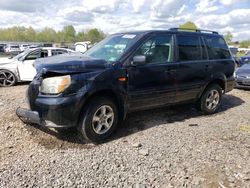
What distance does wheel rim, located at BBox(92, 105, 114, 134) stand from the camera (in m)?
4.31

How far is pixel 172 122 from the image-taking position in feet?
18.2

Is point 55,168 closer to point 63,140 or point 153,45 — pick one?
point 63,140

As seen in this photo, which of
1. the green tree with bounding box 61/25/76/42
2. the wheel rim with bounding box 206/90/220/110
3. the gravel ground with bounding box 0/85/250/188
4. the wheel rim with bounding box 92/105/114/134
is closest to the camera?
the gravel ground with bounding box 0/85/250/188

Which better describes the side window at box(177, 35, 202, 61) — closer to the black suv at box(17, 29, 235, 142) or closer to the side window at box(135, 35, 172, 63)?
the black suv at box(17, 29, 235, 142)

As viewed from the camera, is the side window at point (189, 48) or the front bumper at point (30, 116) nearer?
the front bumper at point (30, 116)

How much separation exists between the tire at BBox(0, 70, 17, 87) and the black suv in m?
5.60

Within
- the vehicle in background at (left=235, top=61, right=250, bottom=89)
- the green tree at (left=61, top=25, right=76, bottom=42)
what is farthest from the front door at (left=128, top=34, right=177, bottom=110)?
the green tree at (left=61, top=25, right=76, bottom=42)

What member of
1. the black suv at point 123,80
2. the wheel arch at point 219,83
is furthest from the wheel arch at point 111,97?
the wheel arch at point 219,83

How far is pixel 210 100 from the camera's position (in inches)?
254

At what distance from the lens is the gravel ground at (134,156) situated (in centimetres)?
336

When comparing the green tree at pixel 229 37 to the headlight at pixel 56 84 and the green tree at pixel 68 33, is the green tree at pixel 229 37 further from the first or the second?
the headlight at pixel 56 84

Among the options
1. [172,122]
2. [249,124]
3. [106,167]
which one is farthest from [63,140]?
[249,124]

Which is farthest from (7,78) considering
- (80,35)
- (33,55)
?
(80,35)

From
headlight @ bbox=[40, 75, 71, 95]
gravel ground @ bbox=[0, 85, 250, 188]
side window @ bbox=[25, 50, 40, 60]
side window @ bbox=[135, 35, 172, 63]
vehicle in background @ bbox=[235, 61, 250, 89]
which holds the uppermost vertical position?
side window @ bbox=[135, 35, 172, 63]
